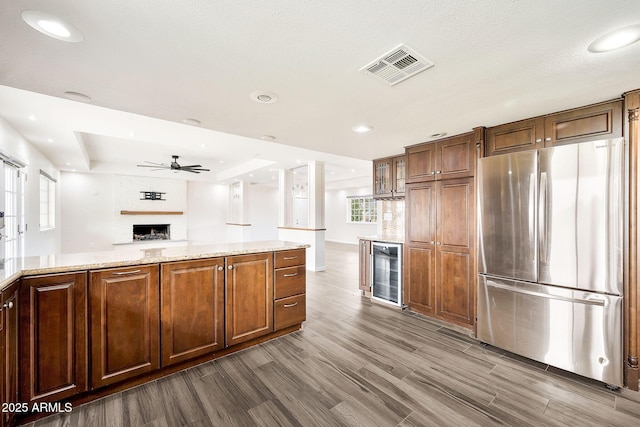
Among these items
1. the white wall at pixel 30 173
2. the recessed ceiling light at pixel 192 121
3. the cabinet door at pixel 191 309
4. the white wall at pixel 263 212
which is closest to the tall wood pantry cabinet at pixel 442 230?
the cabinet door at pixel 191 309

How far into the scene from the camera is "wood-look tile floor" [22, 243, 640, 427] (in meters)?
1.72

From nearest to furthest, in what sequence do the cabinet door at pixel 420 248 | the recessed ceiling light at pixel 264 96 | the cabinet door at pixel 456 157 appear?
the recessed ceiling light at pixel 264 96 < the cabinet door at pixel 456 157 < the cabinet door at pixel 420 248

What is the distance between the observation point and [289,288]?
291 cm

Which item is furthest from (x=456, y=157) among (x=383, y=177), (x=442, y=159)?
(x=383, y=177)

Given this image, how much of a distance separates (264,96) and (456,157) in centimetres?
233

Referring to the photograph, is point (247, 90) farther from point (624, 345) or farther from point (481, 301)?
point (624, 345)

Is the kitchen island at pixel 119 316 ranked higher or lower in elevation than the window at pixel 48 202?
lower

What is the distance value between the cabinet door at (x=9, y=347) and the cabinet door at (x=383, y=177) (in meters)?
4.08

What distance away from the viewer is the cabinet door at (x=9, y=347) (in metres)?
1.40

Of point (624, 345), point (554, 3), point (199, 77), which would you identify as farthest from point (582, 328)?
point (199, 77)

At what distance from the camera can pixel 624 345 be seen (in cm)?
203

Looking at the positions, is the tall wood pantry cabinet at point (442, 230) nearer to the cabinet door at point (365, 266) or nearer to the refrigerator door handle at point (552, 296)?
the refrigerator door handle at point (552, 296)

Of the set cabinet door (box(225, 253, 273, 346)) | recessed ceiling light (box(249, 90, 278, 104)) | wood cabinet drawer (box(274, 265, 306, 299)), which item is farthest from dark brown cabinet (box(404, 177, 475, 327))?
recessed ceiling light (box(249, 90, 278, 104))

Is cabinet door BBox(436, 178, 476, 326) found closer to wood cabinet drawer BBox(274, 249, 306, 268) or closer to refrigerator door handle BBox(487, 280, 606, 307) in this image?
refrigerator door handle BBox(487, 280, 606, 307)
